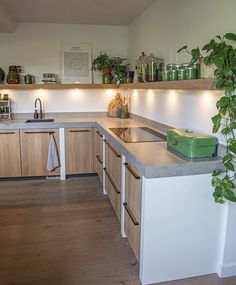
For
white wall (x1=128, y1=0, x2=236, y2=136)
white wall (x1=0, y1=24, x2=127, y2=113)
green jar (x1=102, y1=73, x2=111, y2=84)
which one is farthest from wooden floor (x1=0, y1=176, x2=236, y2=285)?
green jar (x1=102, y1=73, x2=111, y2=84)

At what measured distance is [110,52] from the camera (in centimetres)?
459

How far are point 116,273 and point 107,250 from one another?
310 mm

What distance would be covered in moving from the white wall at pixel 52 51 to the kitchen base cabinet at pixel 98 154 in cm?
83

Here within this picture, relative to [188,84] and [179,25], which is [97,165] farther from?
[188,84]

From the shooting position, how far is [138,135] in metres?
2.96

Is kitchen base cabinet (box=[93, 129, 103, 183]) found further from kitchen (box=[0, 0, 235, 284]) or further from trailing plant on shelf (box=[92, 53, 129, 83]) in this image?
trailing plant on shelf (box=[92, 53, 129, 83])

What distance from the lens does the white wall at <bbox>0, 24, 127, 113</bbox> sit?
430 centimetres

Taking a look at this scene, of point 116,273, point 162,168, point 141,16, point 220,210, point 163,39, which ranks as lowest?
point 116,273

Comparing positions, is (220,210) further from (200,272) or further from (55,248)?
(55,248)

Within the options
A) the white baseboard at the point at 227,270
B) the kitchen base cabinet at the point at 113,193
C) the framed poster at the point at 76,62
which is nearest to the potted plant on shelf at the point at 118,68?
the framed poster at the point at 76,62

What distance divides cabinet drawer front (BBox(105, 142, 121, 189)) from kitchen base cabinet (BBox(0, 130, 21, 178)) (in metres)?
1.42

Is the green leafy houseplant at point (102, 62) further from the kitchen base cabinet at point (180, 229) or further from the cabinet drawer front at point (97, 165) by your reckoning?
the kitchen base cabinet at point (180, 229)

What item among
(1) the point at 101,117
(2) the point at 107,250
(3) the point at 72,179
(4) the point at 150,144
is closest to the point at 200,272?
(2) the point at 107,250

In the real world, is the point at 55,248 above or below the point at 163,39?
below
